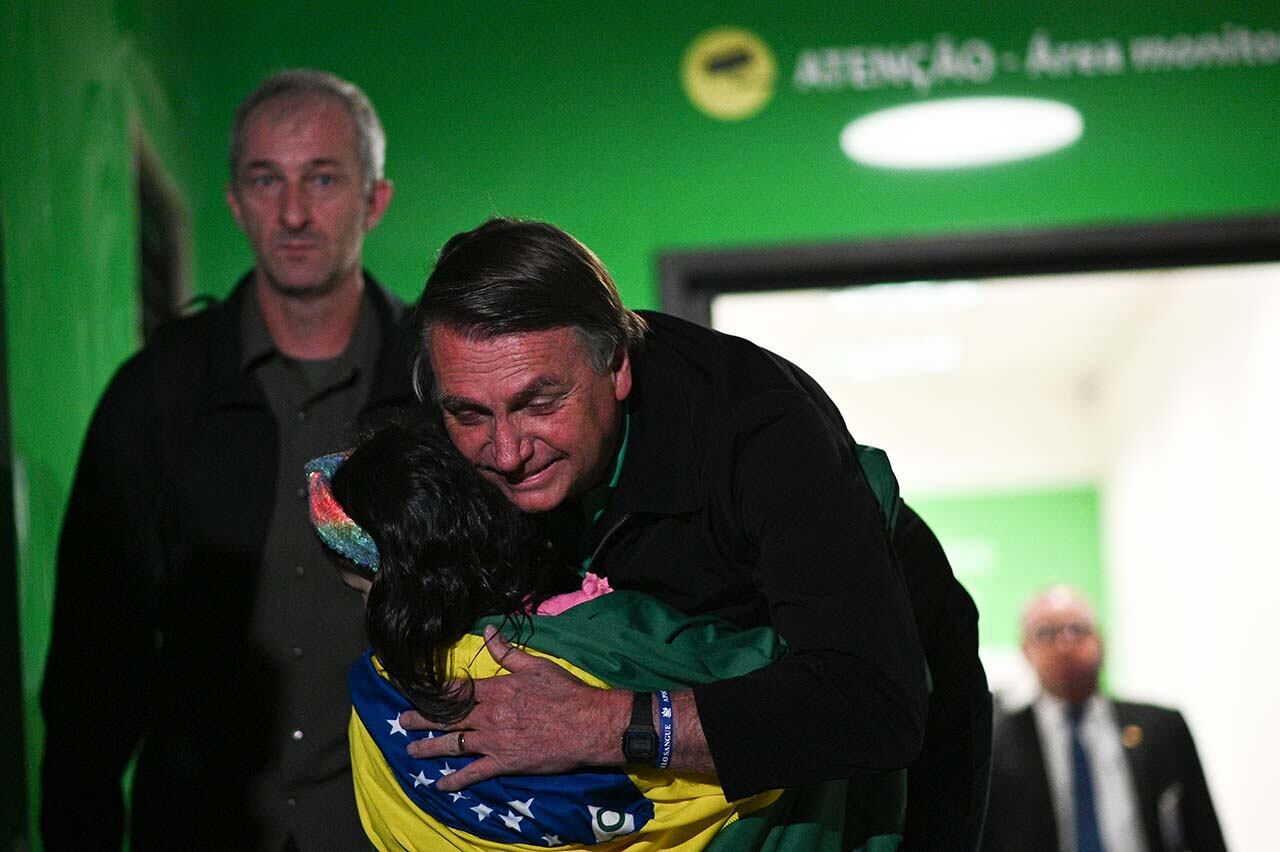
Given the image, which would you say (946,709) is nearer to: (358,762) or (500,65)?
(358,762)

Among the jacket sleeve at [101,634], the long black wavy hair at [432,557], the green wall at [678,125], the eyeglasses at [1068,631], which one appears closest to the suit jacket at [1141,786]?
the eyeglasses at [1068,631]

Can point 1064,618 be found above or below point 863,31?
below

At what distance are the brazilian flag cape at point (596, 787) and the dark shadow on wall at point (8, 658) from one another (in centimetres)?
84

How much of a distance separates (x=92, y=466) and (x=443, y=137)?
171 cm

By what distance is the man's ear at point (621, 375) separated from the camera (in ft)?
5.89

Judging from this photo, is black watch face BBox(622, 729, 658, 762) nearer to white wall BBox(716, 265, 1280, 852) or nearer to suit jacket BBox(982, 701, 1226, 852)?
suit jacket BBox(982, 701, 1226, 852)

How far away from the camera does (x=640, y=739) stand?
160cm

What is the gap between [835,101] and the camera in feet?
13.0

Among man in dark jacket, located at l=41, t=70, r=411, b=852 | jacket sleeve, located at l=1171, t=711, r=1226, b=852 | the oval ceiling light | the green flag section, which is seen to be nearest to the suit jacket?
jacket sleeve, located at l=1171, t=711, r=1226, b=852

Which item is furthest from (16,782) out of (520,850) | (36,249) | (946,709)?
(946,709)

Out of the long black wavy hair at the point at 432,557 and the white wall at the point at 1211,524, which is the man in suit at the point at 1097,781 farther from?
the long black wavy hair at the point at 432,557

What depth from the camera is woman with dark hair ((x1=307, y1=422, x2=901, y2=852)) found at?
64.3 inches

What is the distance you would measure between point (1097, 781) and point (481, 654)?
332cm

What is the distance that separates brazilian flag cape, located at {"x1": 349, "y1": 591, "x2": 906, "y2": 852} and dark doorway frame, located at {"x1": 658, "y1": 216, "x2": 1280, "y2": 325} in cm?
219
